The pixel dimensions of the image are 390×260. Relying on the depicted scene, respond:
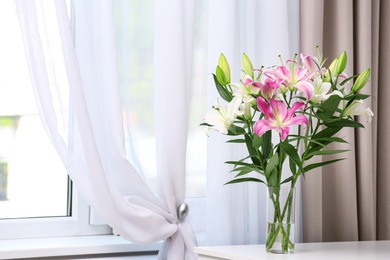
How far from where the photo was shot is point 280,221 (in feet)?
5.42

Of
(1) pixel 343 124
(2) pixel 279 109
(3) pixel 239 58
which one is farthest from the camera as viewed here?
(3) pixel 239 58

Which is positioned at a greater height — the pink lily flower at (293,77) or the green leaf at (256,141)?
the pink lily flower at (293,77)

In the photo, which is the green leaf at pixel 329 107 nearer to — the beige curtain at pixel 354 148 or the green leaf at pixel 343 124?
the green leaf at pixel 343 124

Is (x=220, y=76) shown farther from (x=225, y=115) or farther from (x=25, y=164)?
(x=25, y=164)

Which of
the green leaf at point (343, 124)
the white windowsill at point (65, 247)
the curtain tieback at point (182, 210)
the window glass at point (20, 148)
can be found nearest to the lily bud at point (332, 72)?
the green leaf at point (343, 124)

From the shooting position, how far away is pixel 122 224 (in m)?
1.76

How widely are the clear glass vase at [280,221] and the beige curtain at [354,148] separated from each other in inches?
13.7

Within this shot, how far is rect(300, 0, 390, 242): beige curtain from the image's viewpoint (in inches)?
78.8

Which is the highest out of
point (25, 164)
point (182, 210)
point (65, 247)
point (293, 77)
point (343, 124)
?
point (293, 77)

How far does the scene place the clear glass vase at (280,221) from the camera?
1639 mm

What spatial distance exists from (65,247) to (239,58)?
0.71m

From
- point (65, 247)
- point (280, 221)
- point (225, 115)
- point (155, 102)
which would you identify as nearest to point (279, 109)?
point (225, 115)

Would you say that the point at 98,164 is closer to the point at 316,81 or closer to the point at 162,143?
the point at 162,143

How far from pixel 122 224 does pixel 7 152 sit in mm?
463
